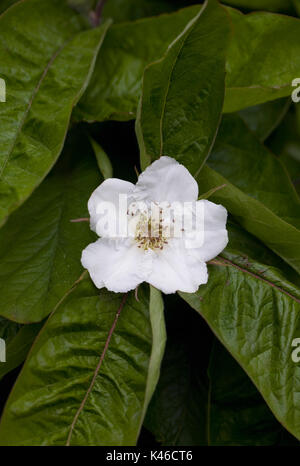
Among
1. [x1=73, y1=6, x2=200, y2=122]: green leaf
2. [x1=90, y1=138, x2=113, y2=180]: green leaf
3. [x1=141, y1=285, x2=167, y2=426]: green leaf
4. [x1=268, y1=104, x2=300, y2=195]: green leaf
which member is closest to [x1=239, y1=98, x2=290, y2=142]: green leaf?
[x1=268, y1=104, x2=300, y2=195]: green leaf

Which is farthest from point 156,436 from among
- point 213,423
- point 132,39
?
point 132,39

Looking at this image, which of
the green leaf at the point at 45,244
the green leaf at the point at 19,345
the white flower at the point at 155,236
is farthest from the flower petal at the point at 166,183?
the green leaf at the point at 19,345

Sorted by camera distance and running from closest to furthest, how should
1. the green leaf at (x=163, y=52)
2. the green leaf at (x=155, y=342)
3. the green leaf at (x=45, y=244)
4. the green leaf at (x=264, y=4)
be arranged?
the green leaf at (x=155, y=342) < the green leaf at (x=45, y=244) < the green leaf at (x=163, y=52) < the green leaf at (x=264, y=4)

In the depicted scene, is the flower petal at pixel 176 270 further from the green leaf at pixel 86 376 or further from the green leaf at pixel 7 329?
the green leaf at pixel 7 329

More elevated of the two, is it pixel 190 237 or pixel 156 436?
pixel 190 237

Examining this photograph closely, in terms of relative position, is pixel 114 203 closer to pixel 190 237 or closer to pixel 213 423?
pixel 190 237

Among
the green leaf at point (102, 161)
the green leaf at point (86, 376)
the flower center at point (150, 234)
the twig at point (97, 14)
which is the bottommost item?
the green leaf at point (86, 376)
